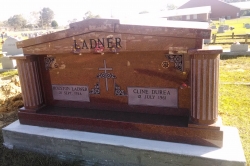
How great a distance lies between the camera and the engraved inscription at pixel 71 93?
3773 mm

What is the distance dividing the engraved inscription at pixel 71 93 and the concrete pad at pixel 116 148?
21.0 inches

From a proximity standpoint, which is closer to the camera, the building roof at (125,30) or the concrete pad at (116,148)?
the building roof at (125,30)

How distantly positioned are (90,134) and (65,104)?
0.78m

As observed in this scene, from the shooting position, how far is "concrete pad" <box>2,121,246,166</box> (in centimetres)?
283

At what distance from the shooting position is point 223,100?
213 inches

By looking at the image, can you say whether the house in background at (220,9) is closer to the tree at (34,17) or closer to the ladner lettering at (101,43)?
the tree at (34,17)

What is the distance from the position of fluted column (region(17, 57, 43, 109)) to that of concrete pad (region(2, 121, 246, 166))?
414mm

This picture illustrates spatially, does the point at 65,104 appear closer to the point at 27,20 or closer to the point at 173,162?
the point at 173,162

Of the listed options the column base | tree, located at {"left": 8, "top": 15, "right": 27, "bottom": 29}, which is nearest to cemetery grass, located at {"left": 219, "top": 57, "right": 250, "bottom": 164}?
the column base

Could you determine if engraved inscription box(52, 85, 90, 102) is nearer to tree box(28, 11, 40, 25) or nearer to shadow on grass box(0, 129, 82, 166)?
shadow on grass box(0, 129, 82, 166)

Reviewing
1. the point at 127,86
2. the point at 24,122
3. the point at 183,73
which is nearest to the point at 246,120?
the point at 183,73

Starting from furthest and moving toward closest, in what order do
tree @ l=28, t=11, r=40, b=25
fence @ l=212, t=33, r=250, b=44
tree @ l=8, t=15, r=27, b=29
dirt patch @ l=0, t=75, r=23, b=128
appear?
1. tree @ l=28, t=11, r=40, b=25
2. tree @ l=8, t=15, r=27, b=29
3. fence @ l=212, t=33, r=250, b=44
4. dirt patch @ l=0, t=75, r=23, b=128

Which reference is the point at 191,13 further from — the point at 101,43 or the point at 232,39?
the point at 101,43

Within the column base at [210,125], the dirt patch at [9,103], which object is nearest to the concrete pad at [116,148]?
the column base at [210,125]
